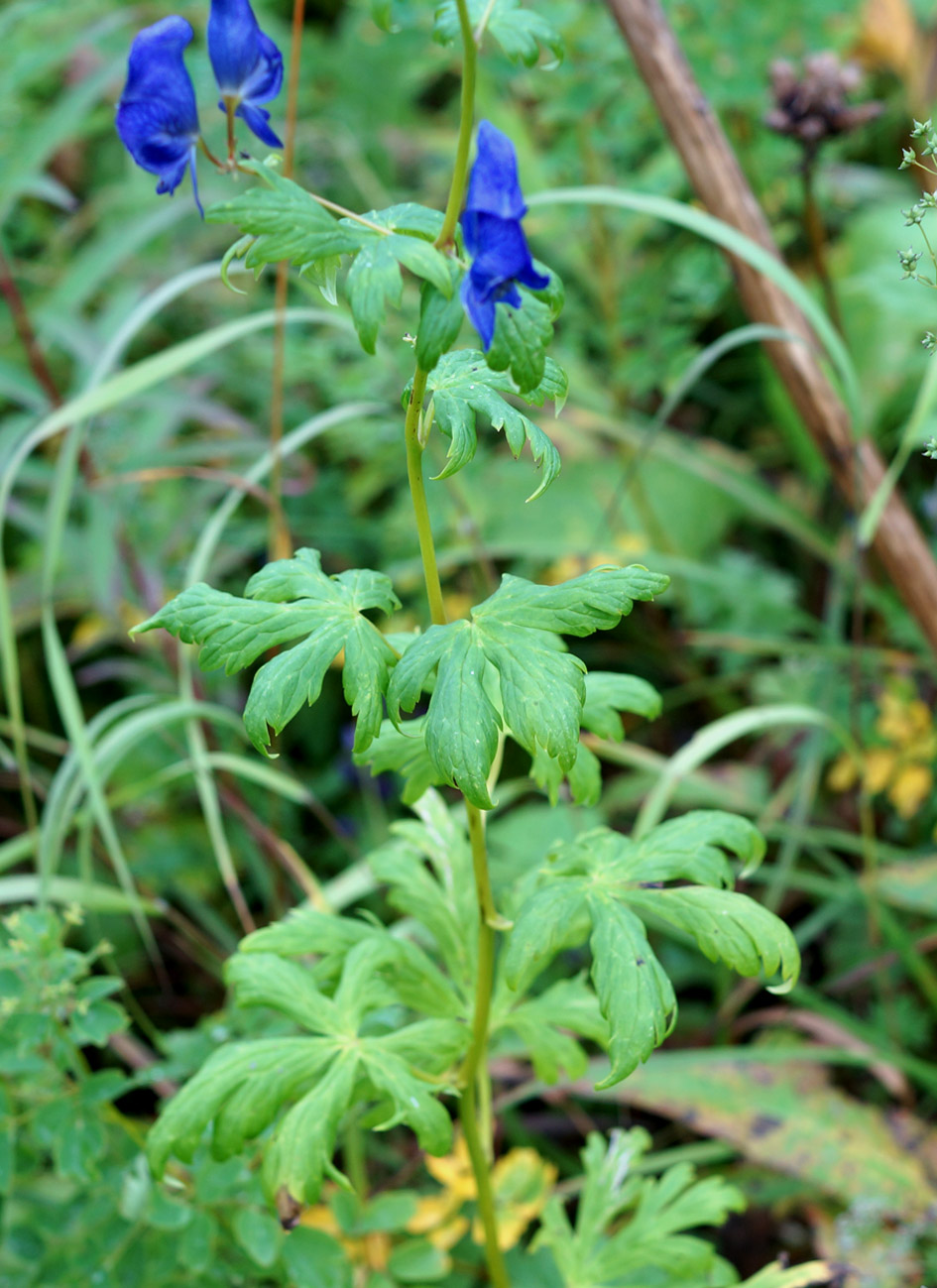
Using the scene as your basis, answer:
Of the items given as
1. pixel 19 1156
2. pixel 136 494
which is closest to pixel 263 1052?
pixel 19 1156

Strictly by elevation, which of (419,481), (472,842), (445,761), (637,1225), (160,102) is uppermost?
(160,102)

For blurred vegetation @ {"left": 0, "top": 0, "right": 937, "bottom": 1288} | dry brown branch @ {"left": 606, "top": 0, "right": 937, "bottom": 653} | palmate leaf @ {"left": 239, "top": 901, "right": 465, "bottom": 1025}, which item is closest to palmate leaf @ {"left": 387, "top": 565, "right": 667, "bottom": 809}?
palmate leaf @ {"left": 239, "top": 901, "right": 465, "bottom": 1025}

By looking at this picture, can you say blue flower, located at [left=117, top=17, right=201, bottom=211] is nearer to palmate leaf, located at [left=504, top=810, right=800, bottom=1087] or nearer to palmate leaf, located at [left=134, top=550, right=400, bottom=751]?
palmate leaf, located at [left=134, top=550, right=400, bottom=751]

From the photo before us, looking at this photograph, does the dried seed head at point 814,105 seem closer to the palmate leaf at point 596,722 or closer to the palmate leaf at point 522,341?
the palmate leaf at point 596,722

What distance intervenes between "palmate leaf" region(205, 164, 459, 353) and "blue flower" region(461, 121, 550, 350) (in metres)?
0.03

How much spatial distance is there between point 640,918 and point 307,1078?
13.4 inches

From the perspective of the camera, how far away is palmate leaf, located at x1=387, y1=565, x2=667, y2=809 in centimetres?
83

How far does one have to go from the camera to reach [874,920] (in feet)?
5.77

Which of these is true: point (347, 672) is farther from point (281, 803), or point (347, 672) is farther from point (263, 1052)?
point (281, 803)

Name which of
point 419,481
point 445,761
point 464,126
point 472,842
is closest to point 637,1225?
point 472,842

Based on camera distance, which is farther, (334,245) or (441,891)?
(441,891)

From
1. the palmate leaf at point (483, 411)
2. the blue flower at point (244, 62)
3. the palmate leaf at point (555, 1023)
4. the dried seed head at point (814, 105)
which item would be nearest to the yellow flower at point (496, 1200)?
the palmate leaf at point (555, 1023)

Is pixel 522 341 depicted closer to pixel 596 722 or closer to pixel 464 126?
pixel 464 126

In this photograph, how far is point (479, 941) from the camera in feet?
3.54
